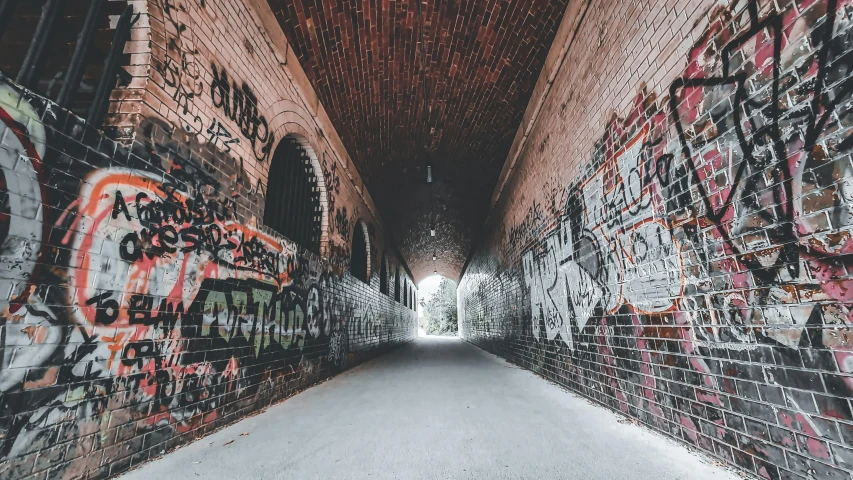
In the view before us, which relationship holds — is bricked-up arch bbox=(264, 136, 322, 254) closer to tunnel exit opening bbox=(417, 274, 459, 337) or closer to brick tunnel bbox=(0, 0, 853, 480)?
brick tunnel bbox=(0, 0, 853, 480)

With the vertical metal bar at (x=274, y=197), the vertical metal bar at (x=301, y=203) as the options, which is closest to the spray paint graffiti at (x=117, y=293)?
the vertical metal bar at (x=274, y=197)

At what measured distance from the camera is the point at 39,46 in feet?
6.74

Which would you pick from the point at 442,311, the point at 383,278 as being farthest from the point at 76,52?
the point at 442,311

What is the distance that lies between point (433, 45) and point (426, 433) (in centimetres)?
537

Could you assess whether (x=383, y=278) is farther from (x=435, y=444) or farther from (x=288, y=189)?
(x=435, y=444)

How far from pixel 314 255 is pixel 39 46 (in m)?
3.84

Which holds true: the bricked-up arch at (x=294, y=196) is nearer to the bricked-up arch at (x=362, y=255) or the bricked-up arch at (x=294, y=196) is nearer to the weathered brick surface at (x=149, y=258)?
the weathered brick surface at (x=149, y=258)

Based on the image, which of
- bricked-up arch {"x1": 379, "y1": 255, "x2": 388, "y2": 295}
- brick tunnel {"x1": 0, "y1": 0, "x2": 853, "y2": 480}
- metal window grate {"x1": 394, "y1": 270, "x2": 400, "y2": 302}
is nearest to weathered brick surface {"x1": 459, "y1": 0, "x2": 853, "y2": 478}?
brick tunnel {"x1": 0, "y1": 0, "x2": 853, "y2": 480}

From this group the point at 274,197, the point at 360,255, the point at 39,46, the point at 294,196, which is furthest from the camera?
the point at 360,255

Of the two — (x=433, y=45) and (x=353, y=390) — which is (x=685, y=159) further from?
(x=353, y=390)

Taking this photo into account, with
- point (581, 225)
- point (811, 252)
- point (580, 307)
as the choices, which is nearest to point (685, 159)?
point (811, 252)

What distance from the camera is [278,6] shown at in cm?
430

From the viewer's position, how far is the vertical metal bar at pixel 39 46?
78.7 inches

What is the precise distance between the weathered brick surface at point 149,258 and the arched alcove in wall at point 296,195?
731 millimetres
